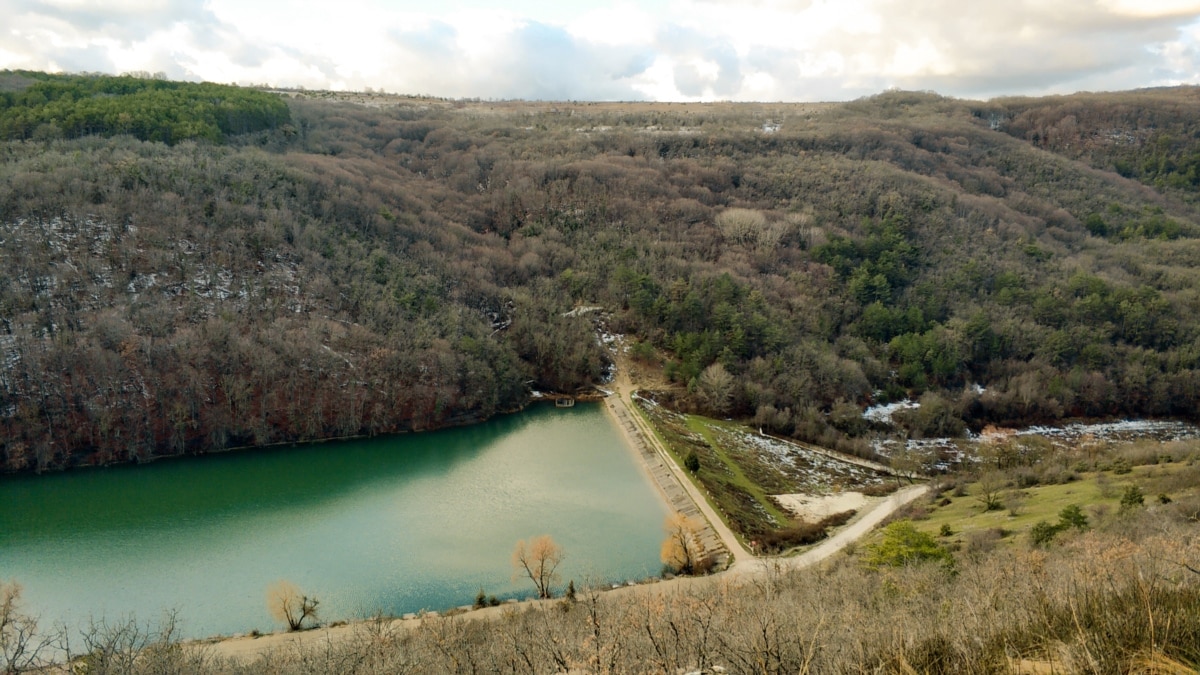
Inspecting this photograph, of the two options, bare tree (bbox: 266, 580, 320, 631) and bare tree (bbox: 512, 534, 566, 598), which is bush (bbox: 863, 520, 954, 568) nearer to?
bare tree (bbox: 512, 534, 566, 598)

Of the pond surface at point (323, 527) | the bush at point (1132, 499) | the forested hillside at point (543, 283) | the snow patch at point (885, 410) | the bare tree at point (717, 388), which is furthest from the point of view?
the snow patch at point (885, 410)

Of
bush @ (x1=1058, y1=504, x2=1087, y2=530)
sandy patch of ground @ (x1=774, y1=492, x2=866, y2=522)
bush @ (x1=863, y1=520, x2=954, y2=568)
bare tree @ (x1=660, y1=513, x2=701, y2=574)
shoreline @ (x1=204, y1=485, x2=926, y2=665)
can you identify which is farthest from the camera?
sandy patch of ground @ (x1=774, y1=492, x2=866, y2=522)

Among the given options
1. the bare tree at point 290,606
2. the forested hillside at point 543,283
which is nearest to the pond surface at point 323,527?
the bare tree at point 290,606

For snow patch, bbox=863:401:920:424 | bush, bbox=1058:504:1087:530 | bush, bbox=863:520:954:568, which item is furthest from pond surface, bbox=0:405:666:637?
snow patch, bbox=863:401:920:424

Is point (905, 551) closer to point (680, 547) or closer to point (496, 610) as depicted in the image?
point (680, 547)

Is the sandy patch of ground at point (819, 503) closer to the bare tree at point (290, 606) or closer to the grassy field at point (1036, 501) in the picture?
the grassy field at point (1036, 501)

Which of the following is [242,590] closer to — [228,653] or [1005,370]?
[228,653]
